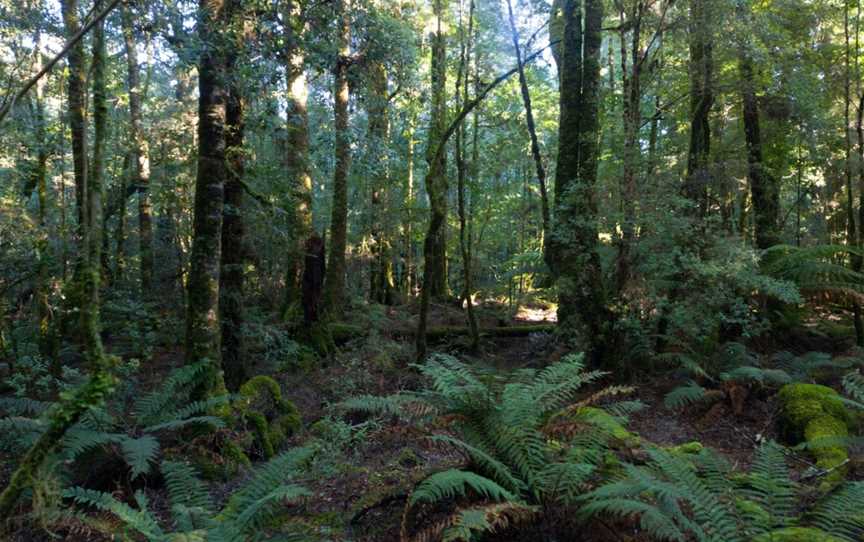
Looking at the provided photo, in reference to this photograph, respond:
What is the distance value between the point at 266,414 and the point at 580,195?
5.81 metres

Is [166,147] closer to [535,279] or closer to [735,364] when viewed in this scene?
[535,279]

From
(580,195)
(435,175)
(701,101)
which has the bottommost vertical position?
(580,195)

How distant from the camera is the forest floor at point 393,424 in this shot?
394 cm

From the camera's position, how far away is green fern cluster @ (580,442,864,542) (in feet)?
9.95

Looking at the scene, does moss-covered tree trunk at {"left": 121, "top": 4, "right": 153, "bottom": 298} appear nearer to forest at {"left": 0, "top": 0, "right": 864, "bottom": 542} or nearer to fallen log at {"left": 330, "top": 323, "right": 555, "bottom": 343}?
forest at {"left": 0, "top": 0, "right": 864, "bottom": 542}

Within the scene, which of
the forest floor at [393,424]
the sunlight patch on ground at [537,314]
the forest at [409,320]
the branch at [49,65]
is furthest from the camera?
the sunlight patch on ground at [537,314]

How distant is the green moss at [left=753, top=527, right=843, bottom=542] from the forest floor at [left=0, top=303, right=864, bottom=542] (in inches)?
27.8

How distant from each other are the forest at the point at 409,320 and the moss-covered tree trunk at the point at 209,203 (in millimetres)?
32

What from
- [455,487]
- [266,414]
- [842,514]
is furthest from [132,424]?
[842,514]

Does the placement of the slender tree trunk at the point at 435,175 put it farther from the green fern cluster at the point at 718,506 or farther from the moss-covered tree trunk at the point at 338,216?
the green fern cluster at the point at 718,506

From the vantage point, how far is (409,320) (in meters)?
13.9

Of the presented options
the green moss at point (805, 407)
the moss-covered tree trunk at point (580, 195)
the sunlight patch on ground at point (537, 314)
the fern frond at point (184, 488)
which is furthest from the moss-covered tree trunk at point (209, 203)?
the sunlight patch on ground at point (537, 314)

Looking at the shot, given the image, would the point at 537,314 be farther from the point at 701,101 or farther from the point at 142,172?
the point at 142,172

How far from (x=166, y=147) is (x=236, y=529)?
469 inches
